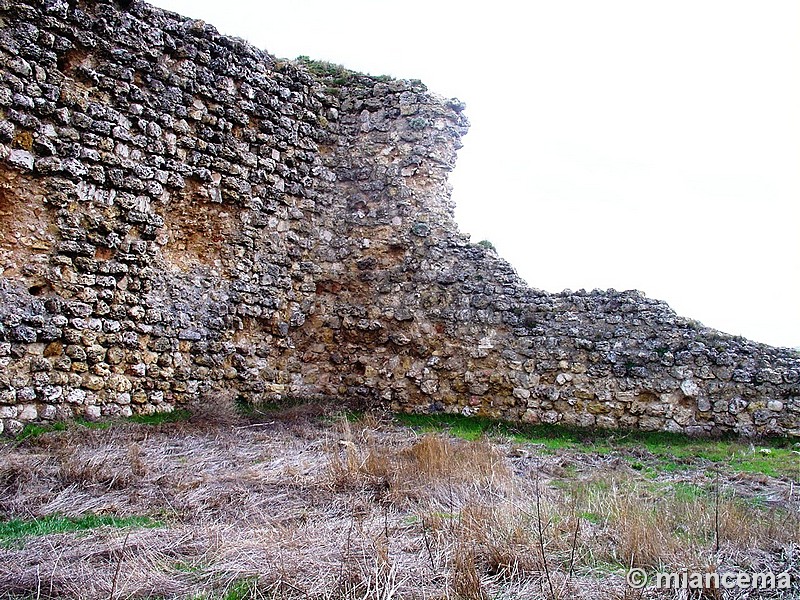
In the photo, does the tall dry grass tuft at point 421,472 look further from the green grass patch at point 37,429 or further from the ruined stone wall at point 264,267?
the ruined stone wall at point 264,267

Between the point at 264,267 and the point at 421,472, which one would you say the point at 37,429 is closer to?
the point at 264,267

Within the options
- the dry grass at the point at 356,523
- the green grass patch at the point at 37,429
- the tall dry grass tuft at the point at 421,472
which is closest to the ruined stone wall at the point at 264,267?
the green grass patch at the point at 37,429

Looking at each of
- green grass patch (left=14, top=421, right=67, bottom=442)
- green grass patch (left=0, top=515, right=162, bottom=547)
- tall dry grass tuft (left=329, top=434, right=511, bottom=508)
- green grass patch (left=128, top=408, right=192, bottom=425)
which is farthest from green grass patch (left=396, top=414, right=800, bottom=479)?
green grass patch (left=0, top=515, right=162, bottom=547)

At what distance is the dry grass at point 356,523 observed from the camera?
327cm

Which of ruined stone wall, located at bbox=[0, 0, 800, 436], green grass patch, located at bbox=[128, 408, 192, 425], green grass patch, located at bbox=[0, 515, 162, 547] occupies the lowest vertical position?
green grass patch, located at bbox=[128, 408, 192, 425]

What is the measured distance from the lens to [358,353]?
9.78 m

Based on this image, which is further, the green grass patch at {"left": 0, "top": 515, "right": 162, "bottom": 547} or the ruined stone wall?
the ruined stone wall

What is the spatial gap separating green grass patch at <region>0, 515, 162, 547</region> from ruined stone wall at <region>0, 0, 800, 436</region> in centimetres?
292

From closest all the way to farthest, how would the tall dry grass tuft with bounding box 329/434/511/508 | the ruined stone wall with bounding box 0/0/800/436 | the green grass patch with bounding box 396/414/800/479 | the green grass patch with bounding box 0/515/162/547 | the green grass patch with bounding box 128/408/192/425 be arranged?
the green grass patch with bounding box 0/515/162/547 < the tall dry grass tuft with bounding box 329/434/511/508 < the green grass patch with bounding box 396/414/800/479 < the ruined stone wall with bounding box 0/0/800/436 < the green grass patch with bounding box 128/408/192/425

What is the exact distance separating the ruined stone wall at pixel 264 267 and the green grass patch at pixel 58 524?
9.59ft

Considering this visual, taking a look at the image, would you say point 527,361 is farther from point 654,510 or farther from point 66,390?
point 66,390

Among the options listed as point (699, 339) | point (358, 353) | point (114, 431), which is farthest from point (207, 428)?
point (699, 339)

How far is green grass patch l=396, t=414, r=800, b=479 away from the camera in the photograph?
22.8 ft

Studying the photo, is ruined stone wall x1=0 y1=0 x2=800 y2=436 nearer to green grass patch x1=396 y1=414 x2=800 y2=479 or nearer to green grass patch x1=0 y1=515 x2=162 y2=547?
green grass patch x1=396 y1=414 x2=800 y2=479
